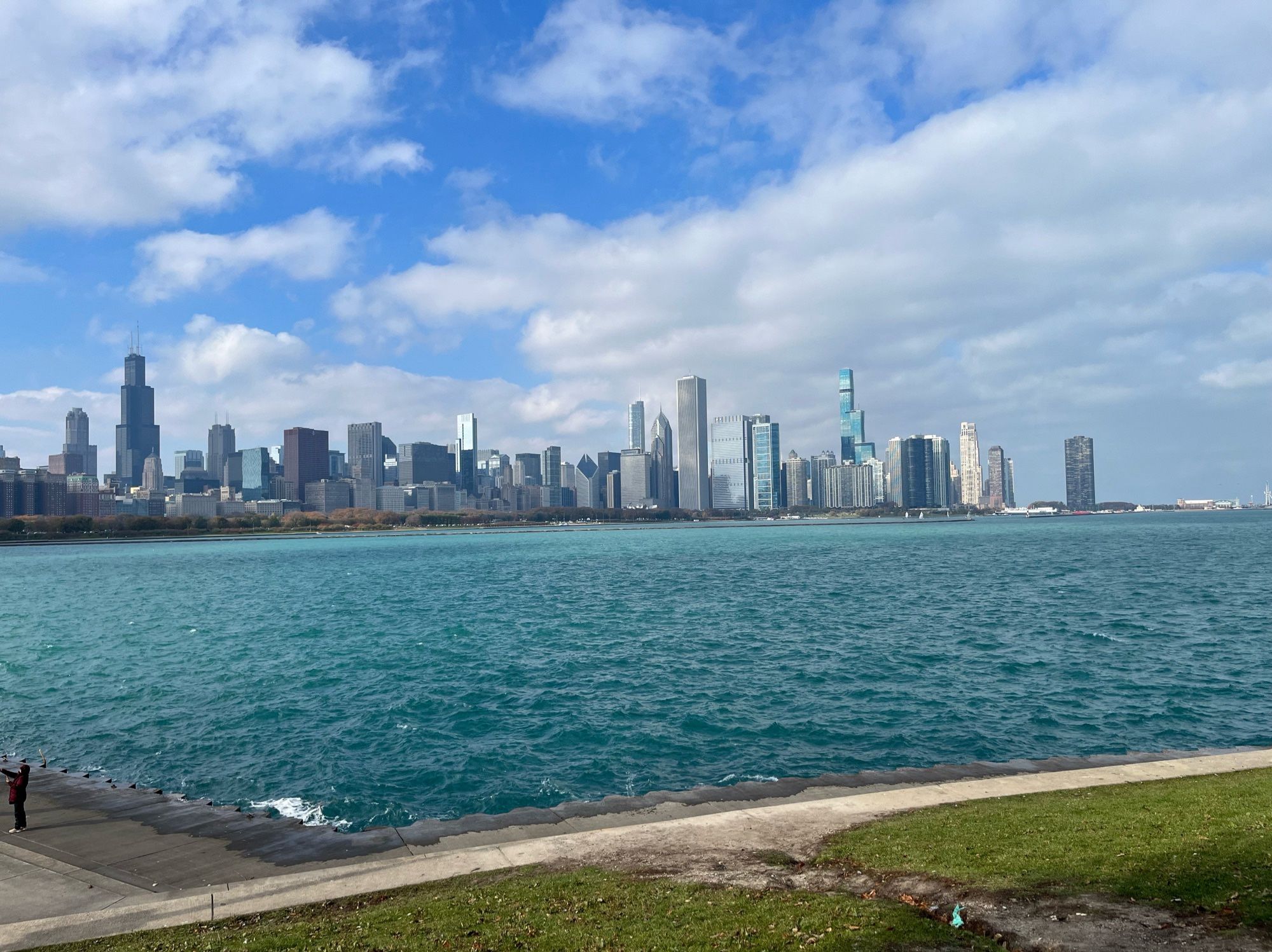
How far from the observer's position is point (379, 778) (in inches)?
1218

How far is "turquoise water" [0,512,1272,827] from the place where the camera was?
3178 centimetres

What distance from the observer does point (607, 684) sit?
151ft

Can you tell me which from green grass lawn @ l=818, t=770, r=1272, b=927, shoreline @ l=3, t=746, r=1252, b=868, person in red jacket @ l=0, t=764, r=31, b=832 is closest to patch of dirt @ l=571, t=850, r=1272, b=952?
green grass lawn @ l=818, t=770, r=1272, b=927

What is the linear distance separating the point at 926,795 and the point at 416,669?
3773 centimetres

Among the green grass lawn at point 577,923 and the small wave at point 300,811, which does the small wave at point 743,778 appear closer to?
the green grass lawn at point 577,923

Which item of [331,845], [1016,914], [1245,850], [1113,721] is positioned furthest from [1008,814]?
[1113,721]

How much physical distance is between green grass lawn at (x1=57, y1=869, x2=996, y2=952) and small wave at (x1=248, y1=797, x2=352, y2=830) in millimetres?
10012

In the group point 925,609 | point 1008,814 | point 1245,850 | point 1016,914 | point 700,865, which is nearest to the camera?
point 1016,914

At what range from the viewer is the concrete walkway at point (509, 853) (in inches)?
666

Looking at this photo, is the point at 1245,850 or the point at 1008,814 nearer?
the point at 1245,850

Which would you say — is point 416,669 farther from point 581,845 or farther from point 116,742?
point 581,845

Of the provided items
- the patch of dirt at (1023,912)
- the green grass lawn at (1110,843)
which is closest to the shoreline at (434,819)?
the green grass lawn at (1110,843)

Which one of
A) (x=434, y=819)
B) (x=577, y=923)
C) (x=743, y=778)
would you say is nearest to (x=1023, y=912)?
(x=577, y=923)

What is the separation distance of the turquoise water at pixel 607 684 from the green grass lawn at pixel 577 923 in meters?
11.1
